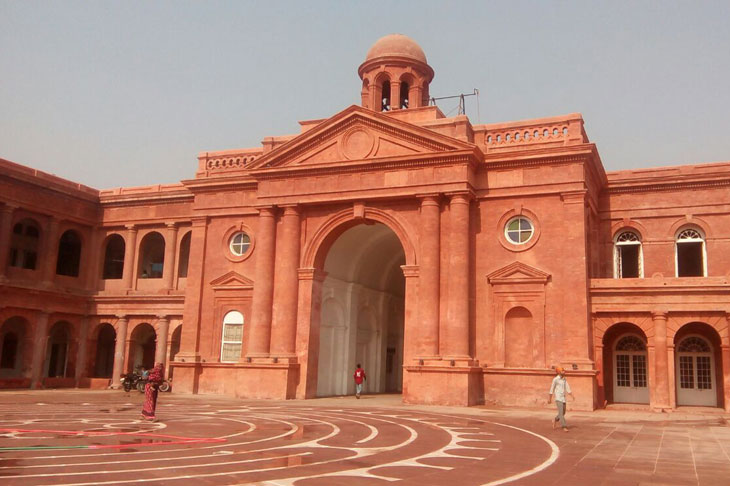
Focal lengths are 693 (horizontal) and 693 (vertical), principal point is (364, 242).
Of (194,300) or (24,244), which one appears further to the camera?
(24,244)

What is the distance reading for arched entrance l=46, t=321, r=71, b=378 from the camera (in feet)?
135

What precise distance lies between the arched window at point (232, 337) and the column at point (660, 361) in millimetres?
17947

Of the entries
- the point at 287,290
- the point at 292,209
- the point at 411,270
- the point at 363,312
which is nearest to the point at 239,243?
the point at 292,209

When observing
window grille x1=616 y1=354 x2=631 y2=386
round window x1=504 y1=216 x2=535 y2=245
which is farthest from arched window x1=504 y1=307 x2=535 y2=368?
window grille x1=616 y1=354 x2=631 y2=386

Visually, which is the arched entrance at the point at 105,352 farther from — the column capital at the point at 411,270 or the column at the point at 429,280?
the column at the point at 429,280

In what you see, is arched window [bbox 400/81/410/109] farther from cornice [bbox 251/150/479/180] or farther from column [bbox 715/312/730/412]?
column [bbox 715/312/730/412]

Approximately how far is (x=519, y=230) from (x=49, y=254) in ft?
82.3

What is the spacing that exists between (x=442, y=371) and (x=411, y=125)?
10360 millimetres

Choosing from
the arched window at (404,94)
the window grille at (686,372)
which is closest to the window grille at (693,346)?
the window grille at (686,372)

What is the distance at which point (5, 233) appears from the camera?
115ft

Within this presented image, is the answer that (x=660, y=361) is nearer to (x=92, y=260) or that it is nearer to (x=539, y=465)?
(x=539, y=465)

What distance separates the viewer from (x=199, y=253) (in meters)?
34.1

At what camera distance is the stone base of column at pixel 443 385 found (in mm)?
26406

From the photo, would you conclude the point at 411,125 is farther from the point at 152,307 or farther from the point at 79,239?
the point at 79,239
